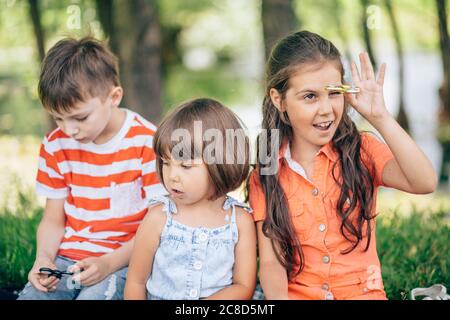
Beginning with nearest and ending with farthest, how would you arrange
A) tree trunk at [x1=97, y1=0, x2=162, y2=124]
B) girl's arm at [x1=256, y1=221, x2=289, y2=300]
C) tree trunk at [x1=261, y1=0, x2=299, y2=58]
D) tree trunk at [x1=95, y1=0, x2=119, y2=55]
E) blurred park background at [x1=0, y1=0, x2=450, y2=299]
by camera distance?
girl's arm at [x1=256, y1=221, x2=289, y2=300], blurred park background at [x1=0, y1=0, x2=450, y2=299], tree trunk at [x1=261, y1=0, x2=299, y2=58], tree trunk at [x1=97, y1=0, x2=162, y2=124], tree trunk at [x1=95, y1=0, x2=119, y2=55]

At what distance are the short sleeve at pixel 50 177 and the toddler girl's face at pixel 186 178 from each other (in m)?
0.74

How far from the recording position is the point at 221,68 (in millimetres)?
17578

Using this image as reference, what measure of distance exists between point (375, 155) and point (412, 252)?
1238 mm

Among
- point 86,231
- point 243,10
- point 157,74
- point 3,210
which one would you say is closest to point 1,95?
point 243,10

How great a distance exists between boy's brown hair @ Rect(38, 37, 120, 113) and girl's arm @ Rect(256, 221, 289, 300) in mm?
983

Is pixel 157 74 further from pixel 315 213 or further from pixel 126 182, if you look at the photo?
pixel 315 213

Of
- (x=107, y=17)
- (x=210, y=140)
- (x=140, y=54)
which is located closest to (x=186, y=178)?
(x=210, y=140)

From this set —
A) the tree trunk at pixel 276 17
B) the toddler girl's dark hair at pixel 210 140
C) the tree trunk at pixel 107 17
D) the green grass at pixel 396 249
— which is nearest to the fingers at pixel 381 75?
the toddler girl's dark hair at pixel 210 140

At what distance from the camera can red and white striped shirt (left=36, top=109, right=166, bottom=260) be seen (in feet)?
9.82

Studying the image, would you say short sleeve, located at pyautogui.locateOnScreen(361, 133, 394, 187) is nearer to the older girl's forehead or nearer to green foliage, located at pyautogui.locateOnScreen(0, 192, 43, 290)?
the older girl's forehead

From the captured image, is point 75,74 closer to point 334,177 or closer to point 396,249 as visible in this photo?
point 334,177

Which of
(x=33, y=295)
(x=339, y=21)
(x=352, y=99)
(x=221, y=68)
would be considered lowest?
(x=33, y=295)

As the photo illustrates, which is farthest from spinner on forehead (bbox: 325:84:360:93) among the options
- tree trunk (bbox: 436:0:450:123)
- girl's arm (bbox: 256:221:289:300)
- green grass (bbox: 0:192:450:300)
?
tree trunk (bbox: 436:0:450:123)
